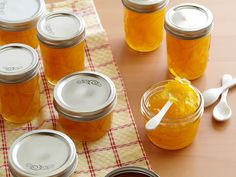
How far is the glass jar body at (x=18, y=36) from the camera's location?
61.8 inches

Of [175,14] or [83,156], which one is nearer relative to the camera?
[83,156]

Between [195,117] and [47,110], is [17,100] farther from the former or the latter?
[195,117]

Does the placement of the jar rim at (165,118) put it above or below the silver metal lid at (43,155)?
below

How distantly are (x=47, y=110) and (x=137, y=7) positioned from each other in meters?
0.33

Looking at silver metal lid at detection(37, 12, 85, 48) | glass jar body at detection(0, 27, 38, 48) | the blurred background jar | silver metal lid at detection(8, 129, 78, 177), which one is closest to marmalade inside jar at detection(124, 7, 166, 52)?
the blurred background jar

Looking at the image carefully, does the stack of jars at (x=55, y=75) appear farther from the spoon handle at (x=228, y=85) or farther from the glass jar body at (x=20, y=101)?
the spoon handle at (x=228, y=85)

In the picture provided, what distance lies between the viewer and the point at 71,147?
50.1 inches

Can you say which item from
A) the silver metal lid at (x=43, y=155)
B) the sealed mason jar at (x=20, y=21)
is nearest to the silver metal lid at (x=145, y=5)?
the sealed mason jar at (x=20, y=21)

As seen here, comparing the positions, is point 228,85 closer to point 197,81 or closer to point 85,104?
point 197,81

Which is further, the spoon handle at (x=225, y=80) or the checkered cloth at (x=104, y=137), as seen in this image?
the spoon handle at (x=225, y=80)

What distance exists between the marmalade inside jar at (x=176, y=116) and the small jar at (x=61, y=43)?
22 centimetres

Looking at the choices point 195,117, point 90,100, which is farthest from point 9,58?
point 195,117

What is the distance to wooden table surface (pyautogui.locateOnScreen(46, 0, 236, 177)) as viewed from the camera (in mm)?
1341

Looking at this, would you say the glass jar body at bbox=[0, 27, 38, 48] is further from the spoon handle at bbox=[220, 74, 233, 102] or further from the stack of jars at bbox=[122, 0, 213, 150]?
the spoon handle at bbox=[220, 74, 233, 102]
